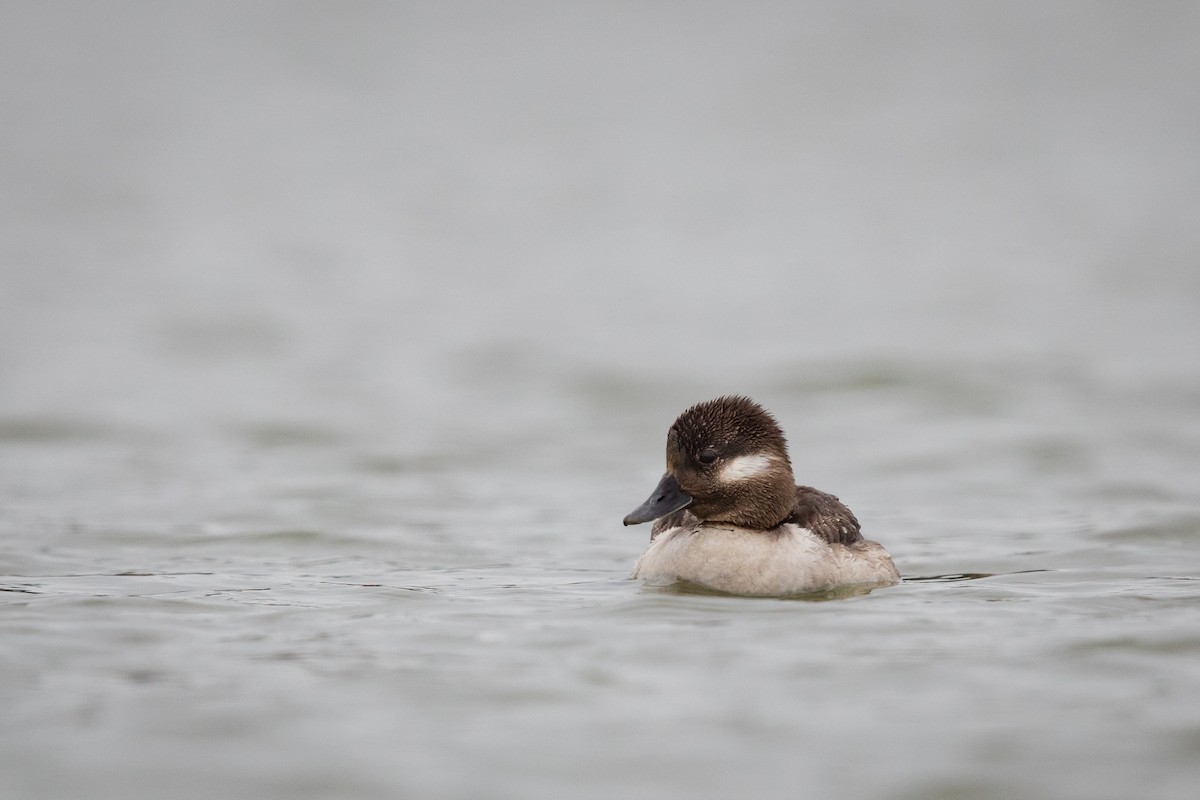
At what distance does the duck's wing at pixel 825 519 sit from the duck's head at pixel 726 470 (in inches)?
8.6

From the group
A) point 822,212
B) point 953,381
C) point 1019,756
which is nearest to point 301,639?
point 1019,756

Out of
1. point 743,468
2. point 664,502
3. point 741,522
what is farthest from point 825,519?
point 664,502

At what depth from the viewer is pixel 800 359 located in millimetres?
22094

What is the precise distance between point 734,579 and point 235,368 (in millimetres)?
13132

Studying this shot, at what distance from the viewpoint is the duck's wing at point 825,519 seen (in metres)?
11.2

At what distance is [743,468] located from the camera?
1087 centimetres

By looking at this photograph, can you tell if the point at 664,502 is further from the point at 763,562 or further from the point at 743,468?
the point at 763,562

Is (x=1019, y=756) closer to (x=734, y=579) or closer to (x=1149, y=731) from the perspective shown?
(x=1149, y=731)

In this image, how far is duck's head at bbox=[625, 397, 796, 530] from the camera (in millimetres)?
10867

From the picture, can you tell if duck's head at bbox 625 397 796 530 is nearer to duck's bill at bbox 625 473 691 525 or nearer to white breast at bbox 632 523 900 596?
duck's bill at bbox 625 473 691 525

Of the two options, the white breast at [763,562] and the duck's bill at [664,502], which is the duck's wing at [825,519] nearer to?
the white breast at [763,562]

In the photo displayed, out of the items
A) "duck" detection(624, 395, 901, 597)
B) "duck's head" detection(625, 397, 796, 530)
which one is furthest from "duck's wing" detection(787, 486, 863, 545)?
"duck's head" detection(625, 397, 796, 530)

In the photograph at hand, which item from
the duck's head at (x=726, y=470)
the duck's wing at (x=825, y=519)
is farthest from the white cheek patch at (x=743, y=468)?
the duck's wing at (x=825, y=519)

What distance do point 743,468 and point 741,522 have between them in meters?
0.41
